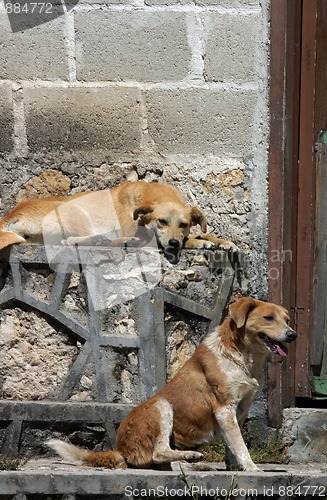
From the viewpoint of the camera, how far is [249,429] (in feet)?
24.9

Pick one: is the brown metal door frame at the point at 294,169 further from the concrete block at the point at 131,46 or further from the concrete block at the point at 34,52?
the concrete block at the point at 34,52

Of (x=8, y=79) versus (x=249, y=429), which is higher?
(x=8, y=79)

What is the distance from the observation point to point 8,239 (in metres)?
7.36

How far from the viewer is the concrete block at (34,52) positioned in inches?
312

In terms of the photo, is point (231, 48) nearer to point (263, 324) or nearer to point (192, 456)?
point (263, 324)

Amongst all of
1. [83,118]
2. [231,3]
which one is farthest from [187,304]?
[231,3]

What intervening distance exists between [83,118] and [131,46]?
0.67m

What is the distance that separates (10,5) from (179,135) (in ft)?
5.56

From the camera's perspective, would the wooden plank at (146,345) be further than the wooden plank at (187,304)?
No

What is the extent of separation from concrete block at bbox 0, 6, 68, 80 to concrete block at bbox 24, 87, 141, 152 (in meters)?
0.14

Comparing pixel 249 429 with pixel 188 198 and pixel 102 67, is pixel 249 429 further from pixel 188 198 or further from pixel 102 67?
pixel 102 67

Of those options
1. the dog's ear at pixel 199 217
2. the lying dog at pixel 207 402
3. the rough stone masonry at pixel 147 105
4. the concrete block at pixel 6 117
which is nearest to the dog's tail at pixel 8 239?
the rough stone masonry at pixel 147 105

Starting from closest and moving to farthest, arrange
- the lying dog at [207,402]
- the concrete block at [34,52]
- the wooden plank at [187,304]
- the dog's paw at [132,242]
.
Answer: the lying dog at [207,402] → the wooden plank at [187,304] → the dog's paw at [132,242] → the concrete block at [34,52]

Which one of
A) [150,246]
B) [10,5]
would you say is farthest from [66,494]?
[10,5]
